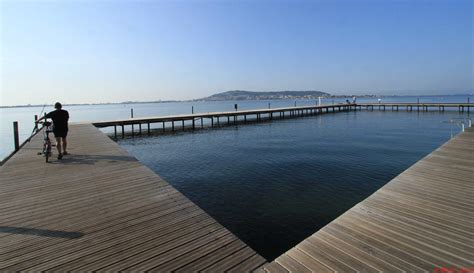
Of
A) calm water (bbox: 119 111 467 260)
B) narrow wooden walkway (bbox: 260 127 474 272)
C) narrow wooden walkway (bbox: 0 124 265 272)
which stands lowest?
calm water (bbox: 119 111 467 260)

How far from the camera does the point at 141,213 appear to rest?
499cm

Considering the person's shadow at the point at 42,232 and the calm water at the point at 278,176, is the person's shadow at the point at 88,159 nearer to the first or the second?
the calm water at the point at 278,176

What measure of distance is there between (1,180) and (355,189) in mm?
10474

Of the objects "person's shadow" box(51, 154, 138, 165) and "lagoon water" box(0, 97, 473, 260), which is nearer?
"lagoon water" box(0, 97, 473, 260)

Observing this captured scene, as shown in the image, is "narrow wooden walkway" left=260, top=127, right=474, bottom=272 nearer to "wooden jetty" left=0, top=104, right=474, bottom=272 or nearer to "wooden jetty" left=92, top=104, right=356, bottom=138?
"wooden jetty" left=0, top=104, right=474, bottom=272

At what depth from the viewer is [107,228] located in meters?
4.39

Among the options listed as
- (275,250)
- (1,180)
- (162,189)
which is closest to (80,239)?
(162,189)

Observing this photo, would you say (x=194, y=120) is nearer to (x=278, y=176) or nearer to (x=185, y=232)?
(x=278, y=176)

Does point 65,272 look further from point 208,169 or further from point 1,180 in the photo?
point 208,169

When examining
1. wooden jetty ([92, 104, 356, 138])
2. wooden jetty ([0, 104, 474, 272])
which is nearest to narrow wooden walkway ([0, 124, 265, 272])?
wooden jetty ([0, 104, 474, 272])

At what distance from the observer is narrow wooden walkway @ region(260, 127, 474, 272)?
3363 mm

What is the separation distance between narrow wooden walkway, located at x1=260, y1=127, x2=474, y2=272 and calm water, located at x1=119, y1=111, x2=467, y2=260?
206 cm

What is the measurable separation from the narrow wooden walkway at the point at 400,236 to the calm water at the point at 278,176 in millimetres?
2063

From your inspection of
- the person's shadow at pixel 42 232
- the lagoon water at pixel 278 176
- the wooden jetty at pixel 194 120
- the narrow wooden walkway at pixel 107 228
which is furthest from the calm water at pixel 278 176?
the wooden jetty at pixel 194 120
